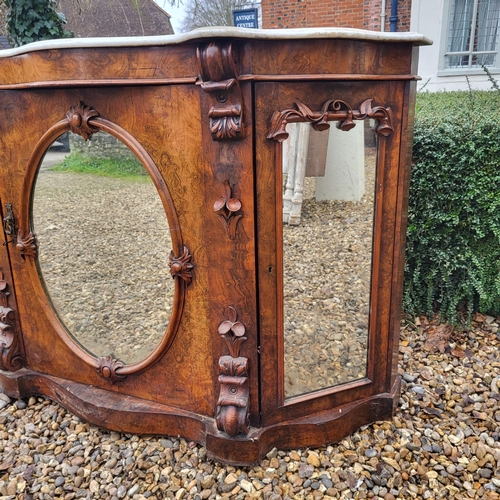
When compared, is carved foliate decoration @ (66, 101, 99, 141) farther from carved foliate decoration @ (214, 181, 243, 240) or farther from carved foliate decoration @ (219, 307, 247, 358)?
carved foliate decoration @ (219, 307, 247, 358)

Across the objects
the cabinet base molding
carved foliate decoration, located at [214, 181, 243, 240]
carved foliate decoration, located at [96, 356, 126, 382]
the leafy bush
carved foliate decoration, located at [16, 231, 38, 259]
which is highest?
the leafy bush

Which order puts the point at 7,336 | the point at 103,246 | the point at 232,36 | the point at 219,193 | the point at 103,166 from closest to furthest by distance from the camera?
1. the point at 232,36
2. the point at 219,193
3. the point at 103,166
4. the point at 103,246
5. the point at 7,336

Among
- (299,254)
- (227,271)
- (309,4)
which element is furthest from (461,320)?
(309,4)

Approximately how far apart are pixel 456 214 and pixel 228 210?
5.25ft

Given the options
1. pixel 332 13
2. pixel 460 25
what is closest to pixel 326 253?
pixel 460 25

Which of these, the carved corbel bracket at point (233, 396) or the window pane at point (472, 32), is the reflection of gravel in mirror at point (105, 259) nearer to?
the carved corbel bracket at point (233, 396)

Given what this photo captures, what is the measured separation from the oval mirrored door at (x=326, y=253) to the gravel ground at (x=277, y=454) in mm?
13

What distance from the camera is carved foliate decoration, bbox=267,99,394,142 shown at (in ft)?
5.24

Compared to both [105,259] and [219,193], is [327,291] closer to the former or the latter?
[219,193]

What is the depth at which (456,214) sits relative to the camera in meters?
2.65

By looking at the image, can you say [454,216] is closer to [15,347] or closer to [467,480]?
[467,480]

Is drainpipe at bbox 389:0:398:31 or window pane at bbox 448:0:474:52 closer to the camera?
window pane at bbox 448:0:474:52

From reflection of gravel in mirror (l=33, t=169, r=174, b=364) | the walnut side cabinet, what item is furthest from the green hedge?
reflection of gravel in mirror (l=33, t=169, r=174, b=364)

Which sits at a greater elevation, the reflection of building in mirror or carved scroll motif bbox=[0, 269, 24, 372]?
the reflection of building in mirror
